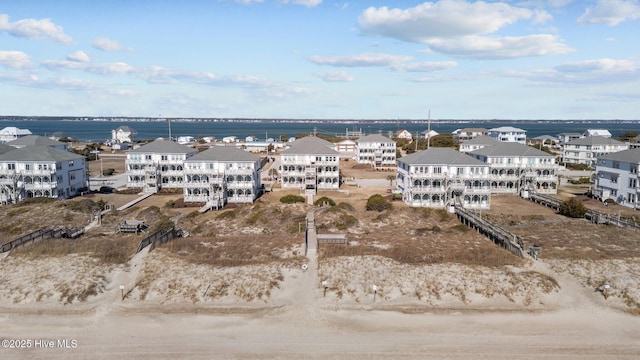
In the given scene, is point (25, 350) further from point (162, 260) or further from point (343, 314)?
point (343, 314)

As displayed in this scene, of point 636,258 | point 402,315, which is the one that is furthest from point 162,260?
point 636,258

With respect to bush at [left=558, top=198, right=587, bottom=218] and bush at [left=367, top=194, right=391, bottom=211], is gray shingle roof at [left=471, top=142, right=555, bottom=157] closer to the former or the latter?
bush at [left=558, top=198, right=587, bottom=218]

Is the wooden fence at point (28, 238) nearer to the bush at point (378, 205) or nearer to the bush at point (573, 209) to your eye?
the bush at point (378, 205)

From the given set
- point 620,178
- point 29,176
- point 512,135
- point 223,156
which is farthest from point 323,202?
point 512,135

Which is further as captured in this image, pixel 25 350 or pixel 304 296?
pixel 304 296

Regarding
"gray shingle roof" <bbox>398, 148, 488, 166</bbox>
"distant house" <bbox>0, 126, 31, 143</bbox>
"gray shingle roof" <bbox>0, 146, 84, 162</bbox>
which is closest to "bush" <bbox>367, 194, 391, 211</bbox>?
"gray shingle roof" <bbox>398, 148, 488, 166</bbox>

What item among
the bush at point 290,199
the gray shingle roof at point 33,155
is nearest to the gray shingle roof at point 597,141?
the bush at point 290,199
